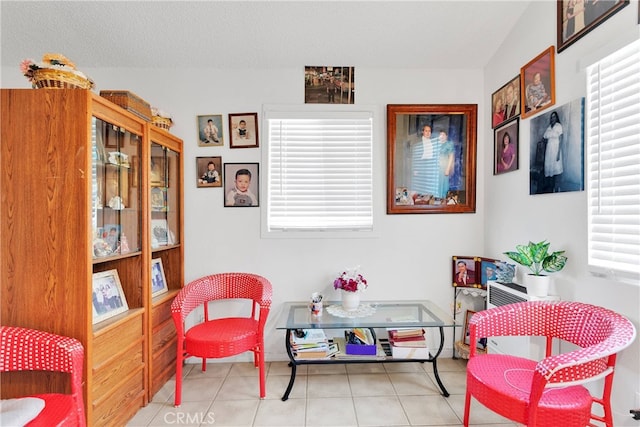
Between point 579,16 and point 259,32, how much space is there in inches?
82.7

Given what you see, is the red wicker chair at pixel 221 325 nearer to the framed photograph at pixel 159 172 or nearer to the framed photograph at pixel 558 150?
the framed photograph at pixel 159 172

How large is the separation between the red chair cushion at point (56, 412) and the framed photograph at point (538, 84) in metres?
3.17

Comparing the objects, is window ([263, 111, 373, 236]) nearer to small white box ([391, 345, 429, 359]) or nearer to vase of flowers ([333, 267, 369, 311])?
vase of flowers ([333, 267, 369, 311])

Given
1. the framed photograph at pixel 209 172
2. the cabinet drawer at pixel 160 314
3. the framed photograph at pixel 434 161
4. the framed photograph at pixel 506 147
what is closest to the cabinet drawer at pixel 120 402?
the cabinet drawer at pixel 160 314

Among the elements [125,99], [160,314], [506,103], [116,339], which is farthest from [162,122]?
[506,103]

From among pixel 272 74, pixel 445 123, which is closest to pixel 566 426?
pixel 445 123

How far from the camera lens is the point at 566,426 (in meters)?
1.26

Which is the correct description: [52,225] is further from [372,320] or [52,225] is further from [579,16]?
[579,16]

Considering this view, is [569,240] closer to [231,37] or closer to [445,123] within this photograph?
[445,123]

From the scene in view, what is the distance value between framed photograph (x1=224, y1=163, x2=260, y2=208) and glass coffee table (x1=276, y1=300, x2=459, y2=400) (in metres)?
1.03

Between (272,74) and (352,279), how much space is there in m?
1.99

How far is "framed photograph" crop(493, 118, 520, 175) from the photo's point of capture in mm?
2225

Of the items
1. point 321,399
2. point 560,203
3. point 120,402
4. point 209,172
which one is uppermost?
point 209,172

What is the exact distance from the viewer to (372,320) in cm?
215
